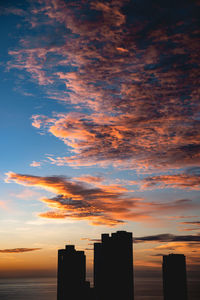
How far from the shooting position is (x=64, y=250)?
19562 centimetres

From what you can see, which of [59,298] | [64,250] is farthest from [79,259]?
[59,298]

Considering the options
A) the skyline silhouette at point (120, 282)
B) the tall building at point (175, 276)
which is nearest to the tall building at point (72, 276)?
the skyline silhouette at point (120, 282)

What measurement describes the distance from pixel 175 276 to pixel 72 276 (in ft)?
198

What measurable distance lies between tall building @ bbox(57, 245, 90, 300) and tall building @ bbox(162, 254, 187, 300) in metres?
49.2

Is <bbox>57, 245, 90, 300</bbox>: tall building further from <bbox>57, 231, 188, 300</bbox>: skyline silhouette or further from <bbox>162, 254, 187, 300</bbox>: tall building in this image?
<bbox>162, 254, 187, 300</bbox>: tall building

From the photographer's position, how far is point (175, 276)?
592ft

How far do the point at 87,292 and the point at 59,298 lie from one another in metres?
18.8

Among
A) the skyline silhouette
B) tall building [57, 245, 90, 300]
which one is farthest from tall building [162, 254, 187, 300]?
tall building [57, 245, 90, 300]

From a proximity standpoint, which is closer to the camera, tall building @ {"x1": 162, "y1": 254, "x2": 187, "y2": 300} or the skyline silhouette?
tall building @ {"x1": 162, "y1": 254, "x2": 187, "y2": 300}

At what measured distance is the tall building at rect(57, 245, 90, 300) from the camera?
18838 centimetres

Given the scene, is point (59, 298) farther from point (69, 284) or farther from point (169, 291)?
point (169, 291)

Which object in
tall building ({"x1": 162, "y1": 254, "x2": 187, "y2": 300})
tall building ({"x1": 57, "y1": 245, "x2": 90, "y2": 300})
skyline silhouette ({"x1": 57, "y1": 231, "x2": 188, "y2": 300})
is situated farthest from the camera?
tall building ({"x1": 57, "y1": 245, "x2": 90, "y2": 300})

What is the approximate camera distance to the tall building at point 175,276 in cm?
18062

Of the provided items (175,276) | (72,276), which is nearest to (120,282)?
(72,276)
